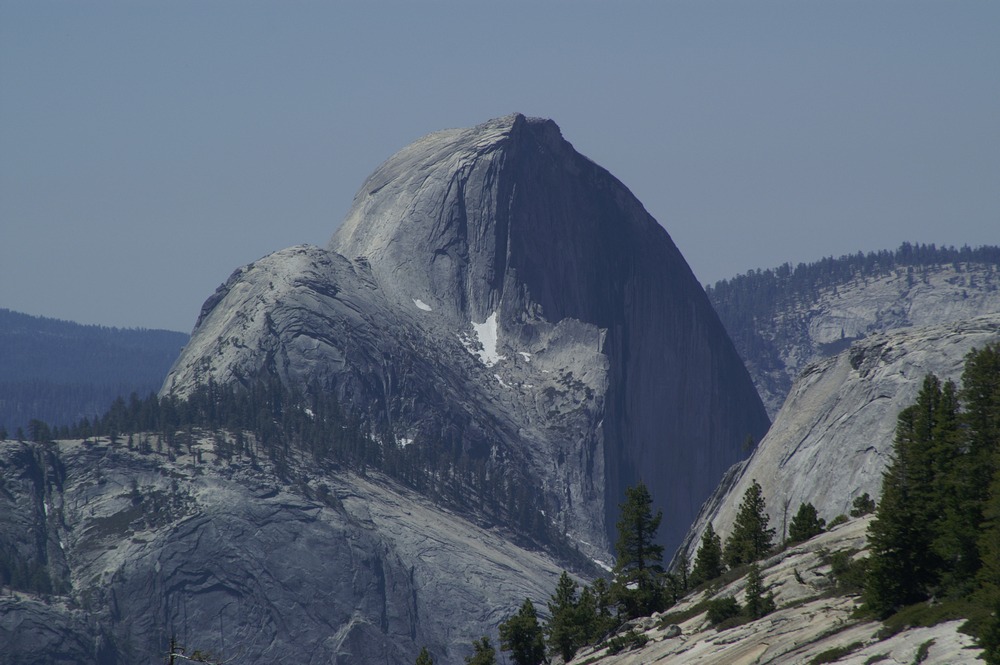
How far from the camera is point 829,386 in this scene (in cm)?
17462

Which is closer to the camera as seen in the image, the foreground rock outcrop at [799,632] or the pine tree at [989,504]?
the pine tree at [989,504]

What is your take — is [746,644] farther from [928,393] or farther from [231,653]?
[231,653]

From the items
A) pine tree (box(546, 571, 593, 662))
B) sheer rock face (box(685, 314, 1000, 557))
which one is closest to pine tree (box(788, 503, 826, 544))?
pine tree (box(546, 571, 593, 662))

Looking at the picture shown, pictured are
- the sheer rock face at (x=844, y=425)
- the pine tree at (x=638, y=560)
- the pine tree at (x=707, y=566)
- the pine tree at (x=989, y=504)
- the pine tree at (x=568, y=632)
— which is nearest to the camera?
the pine tree at (x=989, y=504)

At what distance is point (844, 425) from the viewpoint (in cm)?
16288

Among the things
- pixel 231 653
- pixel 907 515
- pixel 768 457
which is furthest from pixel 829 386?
pixel 907 515

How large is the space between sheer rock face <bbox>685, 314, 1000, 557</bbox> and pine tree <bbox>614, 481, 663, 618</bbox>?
5055 centimetres

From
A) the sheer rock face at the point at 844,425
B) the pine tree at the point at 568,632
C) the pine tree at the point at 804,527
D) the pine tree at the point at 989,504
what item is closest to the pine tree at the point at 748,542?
the pine tree at the point at 804,527

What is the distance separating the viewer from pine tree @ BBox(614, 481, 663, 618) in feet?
294

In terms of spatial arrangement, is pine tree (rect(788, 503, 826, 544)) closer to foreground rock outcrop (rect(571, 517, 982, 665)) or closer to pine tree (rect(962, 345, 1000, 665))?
foreground rock outcrop (rect(571, 517, 982, 665))

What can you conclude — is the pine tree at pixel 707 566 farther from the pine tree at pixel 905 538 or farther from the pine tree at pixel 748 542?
the pine tree at pixel 905 538

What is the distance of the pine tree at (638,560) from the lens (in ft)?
294

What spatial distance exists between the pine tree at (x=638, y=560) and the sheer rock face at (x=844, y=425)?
166 ft

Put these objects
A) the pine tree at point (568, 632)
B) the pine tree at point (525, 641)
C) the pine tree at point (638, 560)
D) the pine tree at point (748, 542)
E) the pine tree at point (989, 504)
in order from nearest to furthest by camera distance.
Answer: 1. the pine tree at point (989, 504)
2. the pine tree at point (748, 542)
3. the pine tree at point (638, 560)
4. the pine tree at point (568, 632)
5. the pine tree at point (525, 641)
